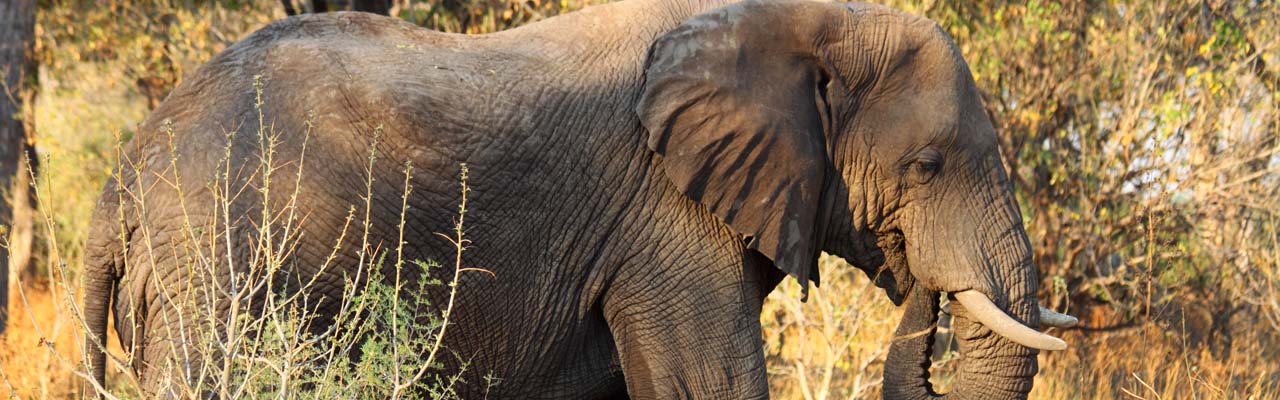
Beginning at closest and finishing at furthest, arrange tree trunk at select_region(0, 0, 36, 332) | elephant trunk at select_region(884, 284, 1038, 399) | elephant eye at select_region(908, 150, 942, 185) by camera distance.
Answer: elephant eye at select_region(908, 150, 942, 185) < elephant trunk at select_region(884, 284, 1038, 399) < tree trunk at select_region(0, 0, 36, 332)

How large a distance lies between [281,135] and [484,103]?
68 cm

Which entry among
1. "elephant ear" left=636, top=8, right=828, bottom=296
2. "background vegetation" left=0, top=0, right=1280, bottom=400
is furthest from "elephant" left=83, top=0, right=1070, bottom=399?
"background vegetation" left=0, top=0, right=1280, bottom=400

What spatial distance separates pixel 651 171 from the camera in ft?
17.4

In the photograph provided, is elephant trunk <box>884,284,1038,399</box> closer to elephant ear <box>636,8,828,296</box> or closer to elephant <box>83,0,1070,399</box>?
elephant <box>83,0,1070,399</box>

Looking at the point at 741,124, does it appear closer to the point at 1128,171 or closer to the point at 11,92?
the point at 1128,171

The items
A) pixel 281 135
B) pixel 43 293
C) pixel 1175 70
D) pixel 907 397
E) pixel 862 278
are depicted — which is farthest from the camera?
pixel 43 293

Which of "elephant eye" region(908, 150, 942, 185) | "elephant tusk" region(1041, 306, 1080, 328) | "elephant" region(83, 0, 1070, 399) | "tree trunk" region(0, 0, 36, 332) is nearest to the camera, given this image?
"elephant" region(83, 0, 1070, 399)

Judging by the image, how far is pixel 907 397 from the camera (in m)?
5.92

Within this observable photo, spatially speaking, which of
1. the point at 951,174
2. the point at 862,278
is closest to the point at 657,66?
the point at 951,174

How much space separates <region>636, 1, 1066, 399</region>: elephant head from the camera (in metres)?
5.21

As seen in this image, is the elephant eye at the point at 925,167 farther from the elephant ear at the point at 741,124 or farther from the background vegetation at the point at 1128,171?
the background vegetation at the point at 1128,171

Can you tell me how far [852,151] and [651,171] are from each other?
709 mm

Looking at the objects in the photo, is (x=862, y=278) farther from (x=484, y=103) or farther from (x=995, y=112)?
(x=484, y=103)

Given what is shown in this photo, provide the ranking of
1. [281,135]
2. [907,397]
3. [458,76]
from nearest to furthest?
[281,135], [458,76], [907,397]
